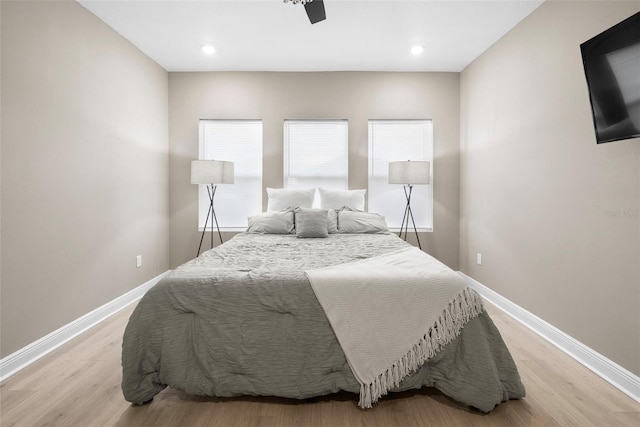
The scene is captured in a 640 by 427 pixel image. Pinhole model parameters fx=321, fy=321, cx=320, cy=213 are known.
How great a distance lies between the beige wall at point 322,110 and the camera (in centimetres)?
419

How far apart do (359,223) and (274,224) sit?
93 centimetres

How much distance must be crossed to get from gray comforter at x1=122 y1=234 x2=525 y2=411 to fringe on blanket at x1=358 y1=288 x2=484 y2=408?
2.1 inches

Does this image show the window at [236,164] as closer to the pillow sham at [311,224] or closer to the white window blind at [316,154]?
the white window blind at [316,154]

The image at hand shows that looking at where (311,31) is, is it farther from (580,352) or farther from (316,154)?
(580,352)

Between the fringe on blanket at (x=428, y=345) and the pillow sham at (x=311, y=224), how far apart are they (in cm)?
173

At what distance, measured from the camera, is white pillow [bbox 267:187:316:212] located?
3.86 meters

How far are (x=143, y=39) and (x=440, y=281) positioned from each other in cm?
A: 369

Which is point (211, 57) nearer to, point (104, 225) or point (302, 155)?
point (302, 155)

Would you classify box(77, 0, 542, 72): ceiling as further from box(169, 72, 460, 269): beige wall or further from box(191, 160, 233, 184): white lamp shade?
box(191, 160, 233, 184): white lamp shade

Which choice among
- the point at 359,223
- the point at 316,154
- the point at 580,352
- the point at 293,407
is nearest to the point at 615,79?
the point at 580,352

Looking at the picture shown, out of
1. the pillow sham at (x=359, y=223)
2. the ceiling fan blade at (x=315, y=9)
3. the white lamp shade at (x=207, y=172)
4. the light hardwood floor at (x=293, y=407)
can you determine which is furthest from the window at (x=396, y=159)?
the light hardwood floor at (x=293, y=407)

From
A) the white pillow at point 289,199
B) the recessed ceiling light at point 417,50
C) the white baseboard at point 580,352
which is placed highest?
the recessed ceiling light at point 417,50

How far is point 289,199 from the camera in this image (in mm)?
3885

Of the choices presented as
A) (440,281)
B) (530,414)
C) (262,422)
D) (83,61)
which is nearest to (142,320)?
(262,422)
